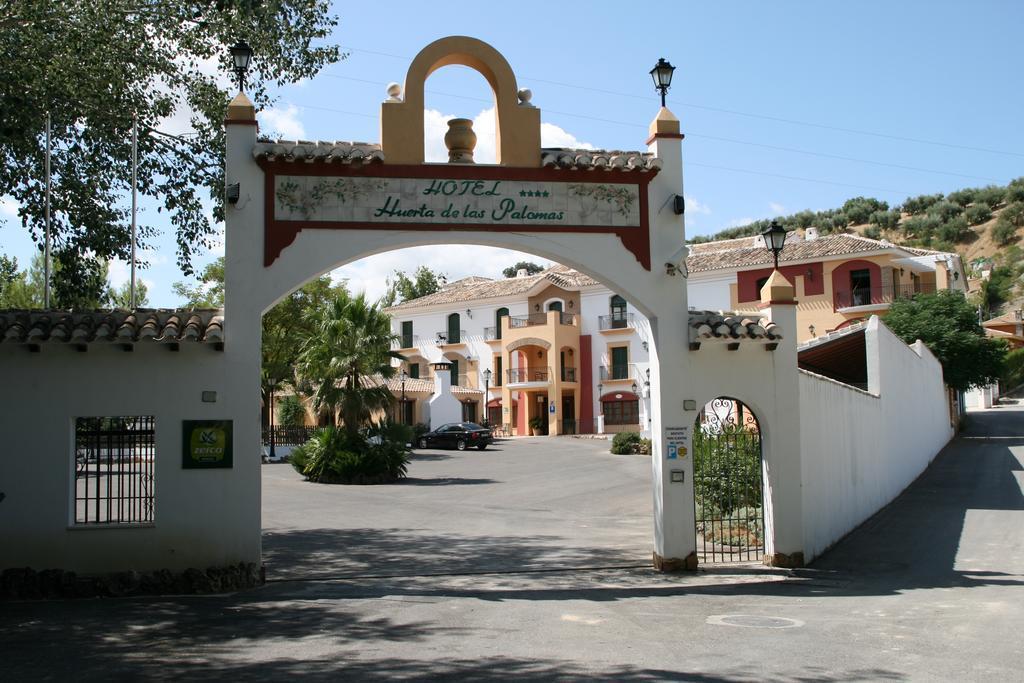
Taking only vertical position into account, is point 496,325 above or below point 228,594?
above

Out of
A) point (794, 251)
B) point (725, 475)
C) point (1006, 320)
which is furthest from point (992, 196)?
point (725, 475)

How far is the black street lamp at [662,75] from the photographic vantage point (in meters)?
12.7

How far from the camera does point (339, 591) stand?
11.0 metres

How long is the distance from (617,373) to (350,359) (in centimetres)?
2611

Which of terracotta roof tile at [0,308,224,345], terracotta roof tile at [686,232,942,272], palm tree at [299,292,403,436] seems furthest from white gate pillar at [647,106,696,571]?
terracotta roof tile at [686,232,942,272]

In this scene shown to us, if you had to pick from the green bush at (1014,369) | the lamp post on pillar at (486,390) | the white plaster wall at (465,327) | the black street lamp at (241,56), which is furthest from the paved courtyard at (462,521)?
the green bush at (1014,369)

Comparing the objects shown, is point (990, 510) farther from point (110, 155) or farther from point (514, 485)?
point (110, 155)

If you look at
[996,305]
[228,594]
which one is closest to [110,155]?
[228,594]

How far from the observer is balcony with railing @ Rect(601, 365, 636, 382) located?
168ft

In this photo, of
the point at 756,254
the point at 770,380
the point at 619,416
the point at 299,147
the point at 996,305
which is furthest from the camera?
the point at 996,305

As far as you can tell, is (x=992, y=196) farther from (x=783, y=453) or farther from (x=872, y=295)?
(x=783, y=453)

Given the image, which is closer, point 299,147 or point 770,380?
point 299,147

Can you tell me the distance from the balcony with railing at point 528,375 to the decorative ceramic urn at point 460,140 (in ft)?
133

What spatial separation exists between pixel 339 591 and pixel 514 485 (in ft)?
48.4
